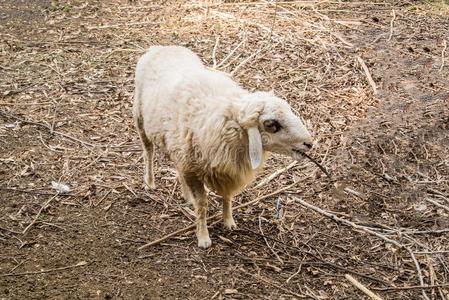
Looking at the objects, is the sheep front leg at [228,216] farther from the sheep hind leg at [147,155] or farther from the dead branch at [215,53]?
the dead branch at [215,53]

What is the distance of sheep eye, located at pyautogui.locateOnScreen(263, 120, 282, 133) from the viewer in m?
3.67

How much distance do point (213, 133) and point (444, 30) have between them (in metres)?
5.28

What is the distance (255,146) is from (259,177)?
1534 mm

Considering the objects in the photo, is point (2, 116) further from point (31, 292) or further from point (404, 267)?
point (404, 267)

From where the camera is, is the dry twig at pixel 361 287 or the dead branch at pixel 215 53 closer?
the dry twig at pixel 361 287

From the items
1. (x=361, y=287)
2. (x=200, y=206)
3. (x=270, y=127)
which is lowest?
(x=361, y=287)

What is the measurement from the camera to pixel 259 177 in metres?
5.22

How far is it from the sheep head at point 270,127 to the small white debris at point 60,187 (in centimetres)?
192

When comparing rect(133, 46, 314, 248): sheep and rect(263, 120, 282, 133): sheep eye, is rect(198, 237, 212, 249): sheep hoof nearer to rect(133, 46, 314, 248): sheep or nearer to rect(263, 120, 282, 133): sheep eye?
rect(133, 46, 314, 248): sheep

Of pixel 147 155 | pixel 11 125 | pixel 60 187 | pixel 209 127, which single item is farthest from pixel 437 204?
pixel 11 125

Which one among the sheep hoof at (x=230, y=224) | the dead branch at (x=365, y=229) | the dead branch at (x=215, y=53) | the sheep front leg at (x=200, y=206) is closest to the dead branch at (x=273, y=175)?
the dead branch at (x=365, y=229)

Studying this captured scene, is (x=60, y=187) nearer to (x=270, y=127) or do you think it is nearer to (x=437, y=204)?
(x=270, y=127)

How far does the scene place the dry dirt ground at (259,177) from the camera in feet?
13.3

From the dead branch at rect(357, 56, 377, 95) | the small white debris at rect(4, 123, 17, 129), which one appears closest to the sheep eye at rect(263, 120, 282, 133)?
the dead branch at rect(357, 56, 377, 95)
